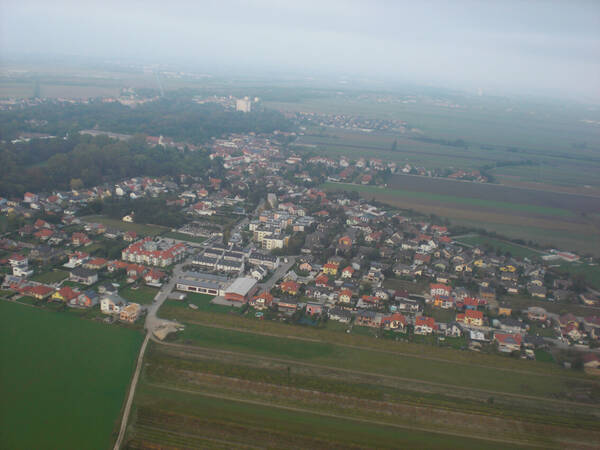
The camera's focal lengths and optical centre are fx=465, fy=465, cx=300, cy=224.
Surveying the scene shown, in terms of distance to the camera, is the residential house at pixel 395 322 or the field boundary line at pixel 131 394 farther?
the residential house at pixel 395 322

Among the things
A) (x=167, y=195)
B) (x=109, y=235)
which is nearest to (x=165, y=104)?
(x=167, y=195)

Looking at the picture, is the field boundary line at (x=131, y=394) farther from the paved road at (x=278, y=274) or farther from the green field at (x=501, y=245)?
the green field at (x=501, y=245)

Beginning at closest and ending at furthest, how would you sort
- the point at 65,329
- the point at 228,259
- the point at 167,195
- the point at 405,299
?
1. the point at 65,329
2. the point at 405,299
3. the point at 228,259
4. the point at 167,195

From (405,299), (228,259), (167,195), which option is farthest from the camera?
(167,195)

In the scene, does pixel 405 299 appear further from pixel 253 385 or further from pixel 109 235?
pixel 109 235

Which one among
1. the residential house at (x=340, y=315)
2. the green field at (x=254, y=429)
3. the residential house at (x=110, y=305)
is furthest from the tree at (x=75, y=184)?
the green field at (x=254, y=429)

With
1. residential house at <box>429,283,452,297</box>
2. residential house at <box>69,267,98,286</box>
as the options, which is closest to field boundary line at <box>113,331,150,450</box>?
residential house at <box>69,267,98,286</box>
